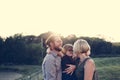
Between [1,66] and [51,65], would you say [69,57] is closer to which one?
[51,65]

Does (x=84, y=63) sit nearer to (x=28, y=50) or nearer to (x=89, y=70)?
(x=89, y=70)

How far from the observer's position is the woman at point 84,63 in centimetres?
498

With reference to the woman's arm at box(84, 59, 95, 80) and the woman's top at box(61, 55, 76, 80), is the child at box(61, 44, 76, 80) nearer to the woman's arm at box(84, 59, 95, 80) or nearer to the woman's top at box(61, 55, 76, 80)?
the woman's top at box(61, 55, 76, 80)

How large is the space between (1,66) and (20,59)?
13.4 feet

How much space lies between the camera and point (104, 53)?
175 ft

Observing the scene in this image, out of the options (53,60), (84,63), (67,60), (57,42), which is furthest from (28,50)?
(84,63)

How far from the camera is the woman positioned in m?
4.98

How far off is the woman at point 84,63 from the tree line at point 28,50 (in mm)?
46699

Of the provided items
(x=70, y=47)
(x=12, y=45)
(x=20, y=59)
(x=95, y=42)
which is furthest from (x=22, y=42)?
(x=70, y=47)

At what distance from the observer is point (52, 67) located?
569cm

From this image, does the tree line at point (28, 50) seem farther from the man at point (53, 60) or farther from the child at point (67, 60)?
the man at point (53, 60)

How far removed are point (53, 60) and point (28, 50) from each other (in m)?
59.9

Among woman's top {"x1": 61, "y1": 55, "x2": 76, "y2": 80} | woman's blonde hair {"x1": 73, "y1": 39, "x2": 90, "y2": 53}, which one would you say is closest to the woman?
woman's blonde hair {"x1": 73, "y1": 39, "x2": 90, "y2": 53}

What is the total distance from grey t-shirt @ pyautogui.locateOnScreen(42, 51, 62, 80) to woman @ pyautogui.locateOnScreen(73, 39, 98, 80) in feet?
1.94
